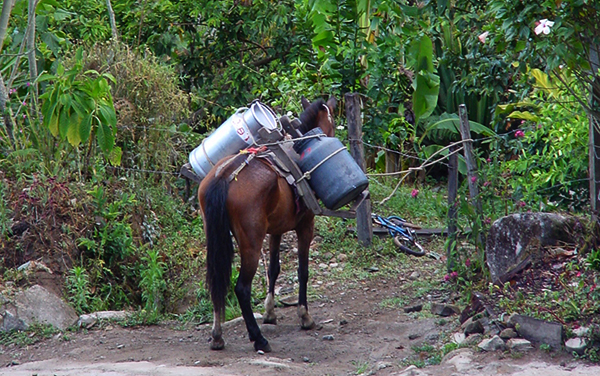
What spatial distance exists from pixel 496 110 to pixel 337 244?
2.49 metres

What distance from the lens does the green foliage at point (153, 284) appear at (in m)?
6.59

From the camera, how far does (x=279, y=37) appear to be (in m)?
10.1

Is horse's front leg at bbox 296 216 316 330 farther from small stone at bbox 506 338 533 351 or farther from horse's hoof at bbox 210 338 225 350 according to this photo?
small stone at bbox 506 338 533 351

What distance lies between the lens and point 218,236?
5.33 metres

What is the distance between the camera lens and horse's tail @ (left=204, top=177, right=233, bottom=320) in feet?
17.4

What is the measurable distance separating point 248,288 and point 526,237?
2389 mm

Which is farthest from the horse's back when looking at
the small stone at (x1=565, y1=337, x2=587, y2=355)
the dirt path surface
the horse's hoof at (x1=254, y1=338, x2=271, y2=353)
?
the small stone at (x1=565, y1=337, x2=587, y2=355)

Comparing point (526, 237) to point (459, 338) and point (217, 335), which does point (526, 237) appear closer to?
point (459, 338)

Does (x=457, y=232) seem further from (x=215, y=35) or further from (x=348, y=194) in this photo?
(x=215, y=35)

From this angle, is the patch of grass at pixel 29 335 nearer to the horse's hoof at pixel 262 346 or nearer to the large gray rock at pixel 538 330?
the horse's hoof at pixel 262 346

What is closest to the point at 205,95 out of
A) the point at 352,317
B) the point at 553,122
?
the point at 352,317

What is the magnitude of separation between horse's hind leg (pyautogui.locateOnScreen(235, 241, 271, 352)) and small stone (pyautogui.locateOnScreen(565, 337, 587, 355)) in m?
2.26

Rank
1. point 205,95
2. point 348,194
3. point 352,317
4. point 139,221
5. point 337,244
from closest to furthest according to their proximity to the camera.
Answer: point 348,194
point 352,317
point 139,221
point 337,244
point 205,95

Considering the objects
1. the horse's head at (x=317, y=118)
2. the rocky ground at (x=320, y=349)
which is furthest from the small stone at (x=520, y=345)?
the horse's head at (x=317, y=118)
